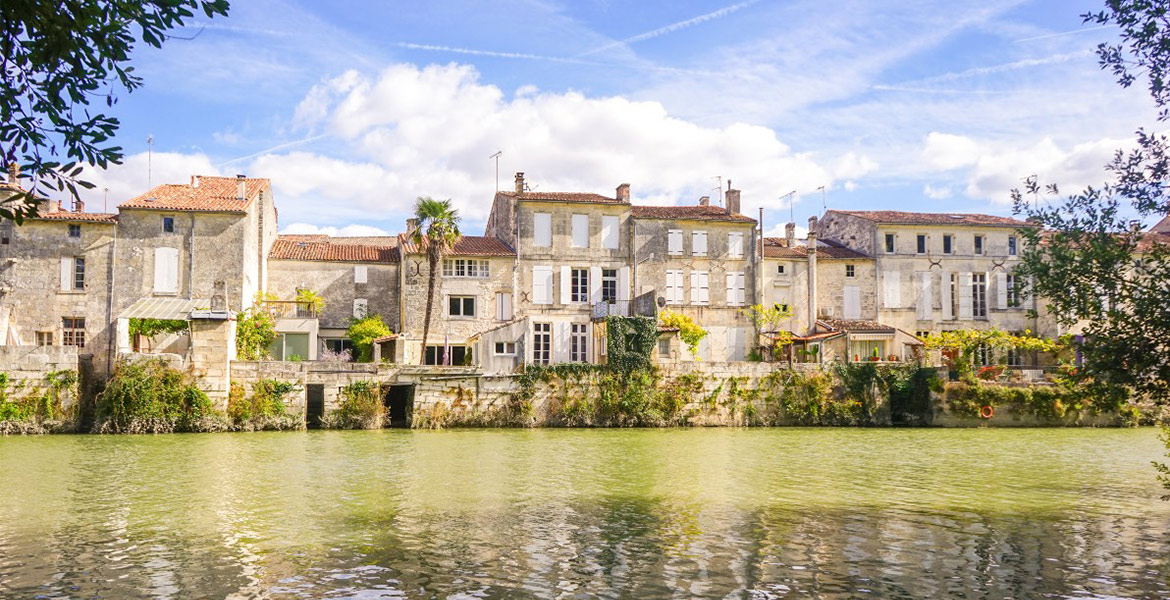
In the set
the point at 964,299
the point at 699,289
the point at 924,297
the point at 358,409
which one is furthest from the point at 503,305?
the point at 964,299

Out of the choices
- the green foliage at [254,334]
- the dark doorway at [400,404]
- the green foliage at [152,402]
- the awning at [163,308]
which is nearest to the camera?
the green foliage at [152,402]

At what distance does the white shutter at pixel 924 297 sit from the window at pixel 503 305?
18.1m

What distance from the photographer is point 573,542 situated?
1138 centimetres

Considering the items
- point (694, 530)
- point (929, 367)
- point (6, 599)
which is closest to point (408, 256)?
point (929, 367)

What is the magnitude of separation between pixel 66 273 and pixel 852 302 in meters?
30.8

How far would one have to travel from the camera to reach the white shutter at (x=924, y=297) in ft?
135

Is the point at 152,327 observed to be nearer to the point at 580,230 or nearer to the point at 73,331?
the point at 73,331

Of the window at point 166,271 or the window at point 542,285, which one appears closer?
the window at point 166,271

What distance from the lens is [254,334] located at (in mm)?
32812

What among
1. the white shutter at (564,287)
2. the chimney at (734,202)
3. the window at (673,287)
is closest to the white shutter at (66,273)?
the white shutter at (564,287)

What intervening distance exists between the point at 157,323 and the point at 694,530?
2498 centimetres

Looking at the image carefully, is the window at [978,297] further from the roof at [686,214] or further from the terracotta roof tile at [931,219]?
the roof at [686,214]

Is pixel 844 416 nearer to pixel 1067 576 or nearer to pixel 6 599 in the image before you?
pixel 1067 576

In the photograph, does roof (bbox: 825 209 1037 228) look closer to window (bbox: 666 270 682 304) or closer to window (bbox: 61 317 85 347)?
window (bbox: 666 270 682 304)
